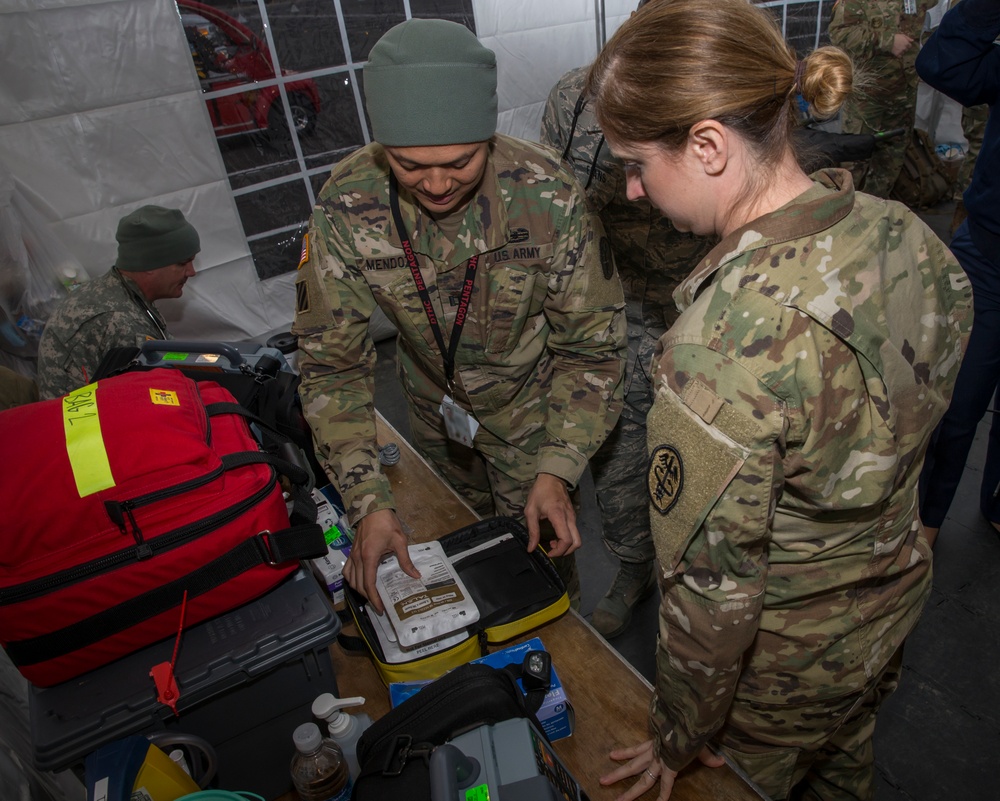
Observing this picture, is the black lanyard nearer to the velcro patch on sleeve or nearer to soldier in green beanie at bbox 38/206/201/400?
the velcro patch on sleeve

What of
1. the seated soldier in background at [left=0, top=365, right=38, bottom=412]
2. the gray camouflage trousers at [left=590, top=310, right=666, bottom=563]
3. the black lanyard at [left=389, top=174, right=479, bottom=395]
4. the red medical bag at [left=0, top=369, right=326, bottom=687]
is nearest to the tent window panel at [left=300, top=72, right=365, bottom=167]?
the seated soldier in background at [left=0, top=365, right=38, bottom=412]

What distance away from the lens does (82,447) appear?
35.2 inches

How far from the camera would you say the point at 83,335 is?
2.22 m

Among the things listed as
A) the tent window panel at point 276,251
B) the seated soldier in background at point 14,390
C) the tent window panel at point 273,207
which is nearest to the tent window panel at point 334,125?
the tent window panel at point 273,207

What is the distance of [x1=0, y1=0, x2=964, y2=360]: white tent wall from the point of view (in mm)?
2732

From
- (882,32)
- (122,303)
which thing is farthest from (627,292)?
(882,32)

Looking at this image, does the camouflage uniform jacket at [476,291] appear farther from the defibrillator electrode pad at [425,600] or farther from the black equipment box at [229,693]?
the black equipment box at [229,693]

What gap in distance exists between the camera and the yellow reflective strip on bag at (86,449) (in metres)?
0.87

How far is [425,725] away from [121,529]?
466mm

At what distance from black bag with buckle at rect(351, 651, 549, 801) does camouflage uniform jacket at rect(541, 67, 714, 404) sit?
53.4 inches

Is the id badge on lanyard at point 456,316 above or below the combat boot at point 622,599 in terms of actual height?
above

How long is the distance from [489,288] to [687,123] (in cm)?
68

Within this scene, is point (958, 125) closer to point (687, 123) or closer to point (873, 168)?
point (873, 168)

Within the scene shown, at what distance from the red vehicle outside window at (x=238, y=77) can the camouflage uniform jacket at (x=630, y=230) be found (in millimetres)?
1899
